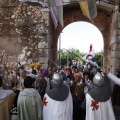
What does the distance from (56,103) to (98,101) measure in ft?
2.08

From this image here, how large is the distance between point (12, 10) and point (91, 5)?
4.53m

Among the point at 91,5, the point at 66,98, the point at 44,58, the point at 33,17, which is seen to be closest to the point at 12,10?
the point at 33,17

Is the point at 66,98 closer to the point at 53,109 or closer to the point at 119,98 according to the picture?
the point at 53,109

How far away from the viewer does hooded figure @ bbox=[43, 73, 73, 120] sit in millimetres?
3934

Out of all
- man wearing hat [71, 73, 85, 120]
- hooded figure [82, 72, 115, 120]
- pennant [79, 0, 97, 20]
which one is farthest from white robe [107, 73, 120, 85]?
pennant [79, 0, 97, 20]

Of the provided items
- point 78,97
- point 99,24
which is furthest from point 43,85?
point 99,24

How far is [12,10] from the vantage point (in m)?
9.89

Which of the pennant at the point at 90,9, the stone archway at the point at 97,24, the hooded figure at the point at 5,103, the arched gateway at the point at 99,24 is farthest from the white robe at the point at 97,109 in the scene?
the stone archway at the point at 97,24

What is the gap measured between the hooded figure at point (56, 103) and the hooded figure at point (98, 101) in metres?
0.34

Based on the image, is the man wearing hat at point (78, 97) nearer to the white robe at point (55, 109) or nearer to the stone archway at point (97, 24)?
the white robe at point (55, 109)

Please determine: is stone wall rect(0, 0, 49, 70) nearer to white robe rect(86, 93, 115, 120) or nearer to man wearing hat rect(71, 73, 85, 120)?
man wearing hat rect(71, 73, 85, 120)

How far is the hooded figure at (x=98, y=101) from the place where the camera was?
12.7 ft

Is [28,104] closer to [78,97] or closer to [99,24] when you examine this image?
[78,97]

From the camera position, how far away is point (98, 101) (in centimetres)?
388
